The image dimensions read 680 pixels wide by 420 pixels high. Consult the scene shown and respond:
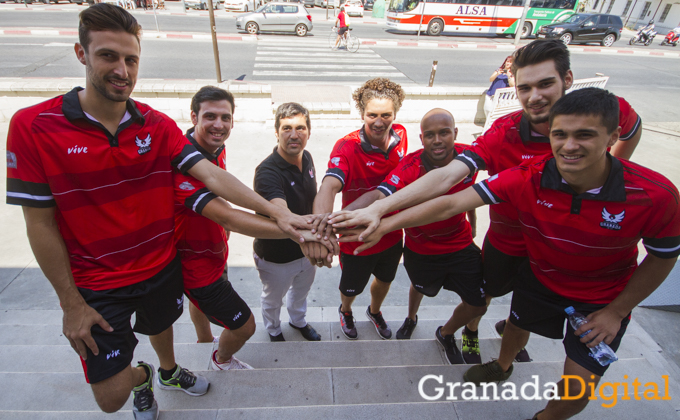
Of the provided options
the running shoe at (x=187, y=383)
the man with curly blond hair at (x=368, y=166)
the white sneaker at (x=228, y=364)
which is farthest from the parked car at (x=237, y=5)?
the running shoe at (x=187, y=383)

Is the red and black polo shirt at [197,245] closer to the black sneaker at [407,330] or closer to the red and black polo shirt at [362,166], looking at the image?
the red and black polo shirt at [362,166]

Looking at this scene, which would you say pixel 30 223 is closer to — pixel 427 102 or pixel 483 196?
pixel 483 196

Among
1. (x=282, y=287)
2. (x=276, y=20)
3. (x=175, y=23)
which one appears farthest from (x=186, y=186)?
(x=175, y=23)

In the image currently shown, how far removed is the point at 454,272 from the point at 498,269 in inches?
12.4

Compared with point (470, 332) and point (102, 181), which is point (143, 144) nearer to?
point (102, 181)

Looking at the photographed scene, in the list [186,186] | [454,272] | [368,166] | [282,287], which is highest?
[186,186]

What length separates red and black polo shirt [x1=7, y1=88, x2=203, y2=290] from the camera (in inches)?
66.2

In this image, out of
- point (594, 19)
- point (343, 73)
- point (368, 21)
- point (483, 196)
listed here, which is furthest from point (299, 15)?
point (483, 196)

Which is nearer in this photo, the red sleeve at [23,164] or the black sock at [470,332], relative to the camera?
the red sleeve at [23,164]

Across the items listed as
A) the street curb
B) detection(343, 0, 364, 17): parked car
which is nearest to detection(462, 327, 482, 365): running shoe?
the street curb

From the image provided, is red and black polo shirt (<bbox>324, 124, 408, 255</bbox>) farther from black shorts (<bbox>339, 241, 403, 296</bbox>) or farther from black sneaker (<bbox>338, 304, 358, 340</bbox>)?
black sneaker (<bbox>338, 304, 358, 340</bbox>)

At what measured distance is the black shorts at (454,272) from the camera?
2676 millimetres

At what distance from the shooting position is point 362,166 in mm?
2795

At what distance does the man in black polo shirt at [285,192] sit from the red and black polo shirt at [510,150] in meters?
1.16
